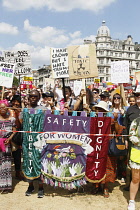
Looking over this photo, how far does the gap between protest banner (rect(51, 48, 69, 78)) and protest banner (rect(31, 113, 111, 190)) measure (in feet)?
6.01

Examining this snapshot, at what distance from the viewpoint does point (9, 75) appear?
21.8 ft

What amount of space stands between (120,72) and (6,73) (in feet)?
11.6

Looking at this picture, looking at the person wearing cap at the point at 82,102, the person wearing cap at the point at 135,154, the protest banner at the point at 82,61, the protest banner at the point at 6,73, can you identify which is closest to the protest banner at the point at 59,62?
the protest banner at the point at 82,61

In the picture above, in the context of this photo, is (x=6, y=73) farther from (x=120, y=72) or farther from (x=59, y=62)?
(x=120, y=72)

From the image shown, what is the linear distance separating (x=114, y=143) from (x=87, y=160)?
0.62 metres

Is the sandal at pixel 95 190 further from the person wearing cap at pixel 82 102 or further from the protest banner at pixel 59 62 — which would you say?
the protest banner at pixel 59 62

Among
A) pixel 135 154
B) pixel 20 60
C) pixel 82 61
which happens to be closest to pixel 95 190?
pixel 135 154

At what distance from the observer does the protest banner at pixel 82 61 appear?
480 cm

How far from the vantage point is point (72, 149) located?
13.9 ft

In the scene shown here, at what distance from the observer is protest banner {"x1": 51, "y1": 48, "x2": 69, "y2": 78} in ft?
18.5

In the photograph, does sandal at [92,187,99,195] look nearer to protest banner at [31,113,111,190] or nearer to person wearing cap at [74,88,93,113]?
protest banner at [31,113,111,190]

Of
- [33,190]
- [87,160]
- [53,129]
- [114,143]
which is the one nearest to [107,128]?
[114,143]

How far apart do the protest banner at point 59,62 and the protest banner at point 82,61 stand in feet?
2.38

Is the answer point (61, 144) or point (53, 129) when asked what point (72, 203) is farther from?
point (53, 129)
